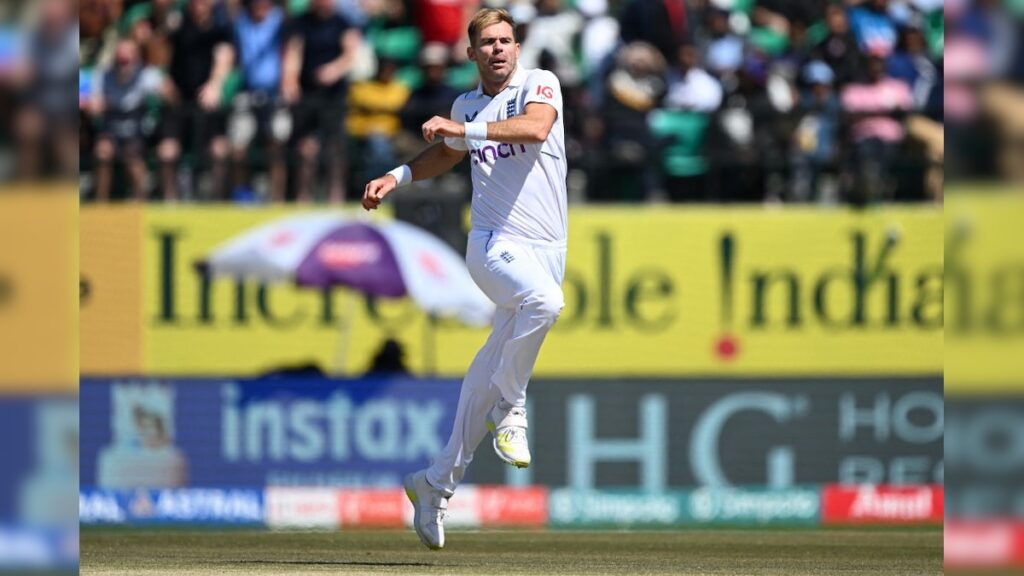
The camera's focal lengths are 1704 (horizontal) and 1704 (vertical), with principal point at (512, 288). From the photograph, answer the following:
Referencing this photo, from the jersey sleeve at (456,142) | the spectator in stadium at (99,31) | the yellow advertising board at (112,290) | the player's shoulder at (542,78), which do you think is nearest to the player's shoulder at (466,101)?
the jersey sleeve at (456,142)

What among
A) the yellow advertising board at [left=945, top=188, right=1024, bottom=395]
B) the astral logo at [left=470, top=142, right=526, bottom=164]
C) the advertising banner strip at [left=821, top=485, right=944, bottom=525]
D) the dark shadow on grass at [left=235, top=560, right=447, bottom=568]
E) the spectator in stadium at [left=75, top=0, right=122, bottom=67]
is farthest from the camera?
the spectator in stadium at [left=75, top=0, right=122, bottom=67]

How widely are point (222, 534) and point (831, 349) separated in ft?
18.7

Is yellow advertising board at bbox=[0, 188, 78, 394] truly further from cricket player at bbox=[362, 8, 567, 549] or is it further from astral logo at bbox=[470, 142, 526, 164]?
astral logo at bbox=[470, 142, 526, 164]

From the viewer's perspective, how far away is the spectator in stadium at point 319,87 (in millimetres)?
14969

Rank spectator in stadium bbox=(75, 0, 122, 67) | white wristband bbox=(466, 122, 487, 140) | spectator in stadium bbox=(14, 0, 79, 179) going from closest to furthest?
1. spectator in stadium bbox=(14, 0, 79, 179)
2. white wristband bbox=(466, 122, 487, 140)
3. spectator in stadium bbox=(75, 0, 122, 67)

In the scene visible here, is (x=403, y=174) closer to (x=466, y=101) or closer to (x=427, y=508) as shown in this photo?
(x=466, y=101)

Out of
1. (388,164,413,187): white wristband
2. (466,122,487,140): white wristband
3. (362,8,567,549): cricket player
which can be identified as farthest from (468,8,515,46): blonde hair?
(388,164,413,187): white wristband

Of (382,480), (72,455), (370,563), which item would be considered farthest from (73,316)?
(382,480)

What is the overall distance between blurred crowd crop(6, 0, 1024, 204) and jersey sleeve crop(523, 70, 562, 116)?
6.77 meters

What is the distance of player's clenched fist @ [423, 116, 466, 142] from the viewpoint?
7355 mm

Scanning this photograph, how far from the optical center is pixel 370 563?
858cm

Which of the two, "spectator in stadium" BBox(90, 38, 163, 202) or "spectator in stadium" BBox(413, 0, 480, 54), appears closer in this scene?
"spectator in stadium" BBox(90, 38, 163, 202)

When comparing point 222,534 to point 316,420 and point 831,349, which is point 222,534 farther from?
point 831,349

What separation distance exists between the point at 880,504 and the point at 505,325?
24.9ft
